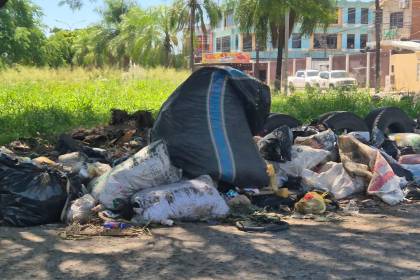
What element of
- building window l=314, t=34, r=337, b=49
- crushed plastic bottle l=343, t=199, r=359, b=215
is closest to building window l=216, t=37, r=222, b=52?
building window l=314, t=34, r=337, b=49

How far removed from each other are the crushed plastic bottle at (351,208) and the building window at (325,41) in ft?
179

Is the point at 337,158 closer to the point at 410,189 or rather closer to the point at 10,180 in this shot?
the point at 410,189

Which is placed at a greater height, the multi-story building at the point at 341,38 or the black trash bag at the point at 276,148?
the multi-story building at the point at 341,38

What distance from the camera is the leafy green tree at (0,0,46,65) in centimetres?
3033

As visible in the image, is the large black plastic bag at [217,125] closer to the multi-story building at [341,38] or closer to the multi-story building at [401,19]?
the multi-story building at [401,19]

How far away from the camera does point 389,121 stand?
8875mm

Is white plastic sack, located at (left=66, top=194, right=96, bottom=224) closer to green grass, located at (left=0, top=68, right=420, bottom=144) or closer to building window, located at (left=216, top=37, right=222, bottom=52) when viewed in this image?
green grass, located at (left=0, top=68, right=420, bottom=144)

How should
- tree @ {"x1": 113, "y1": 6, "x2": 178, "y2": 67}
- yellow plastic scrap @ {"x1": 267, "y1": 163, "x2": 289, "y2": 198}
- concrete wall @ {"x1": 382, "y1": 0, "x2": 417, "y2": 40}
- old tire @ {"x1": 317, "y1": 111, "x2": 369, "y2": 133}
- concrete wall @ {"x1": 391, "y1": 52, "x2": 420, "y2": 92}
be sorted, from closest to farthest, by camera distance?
1. yellow plastic scrap @ {"x1": 267, "y1": 163, "x2": 289, "y2": 198}
2. old tire @ {"x1": 317, "y1": 111, "x2": 369, "y2": 133}
3. concrete wall @ {"x1": 391, "y1": 52, "x2": 420, "y2": 92}
4. tree @ {"x1": 113, "y1": 6, "x2": 178, "y2": 67}
5. concrete wall @ {"x1": 382, "y1": 0, "x2": 417, "y2": 40}

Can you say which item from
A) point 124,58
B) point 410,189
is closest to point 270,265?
point 410,189

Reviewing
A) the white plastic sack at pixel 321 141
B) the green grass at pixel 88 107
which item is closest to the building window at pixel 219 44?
the green grass at pixel 88 107

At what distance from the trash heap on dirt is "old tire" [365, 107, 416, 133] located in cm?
120

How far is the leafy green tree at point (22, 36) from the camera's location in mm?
30327

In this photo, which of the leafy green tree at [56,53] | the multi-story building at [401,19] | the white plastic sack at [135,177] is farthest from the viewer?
the multi-story building at [401,19]

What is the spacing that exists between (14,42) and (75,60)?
106 feet
